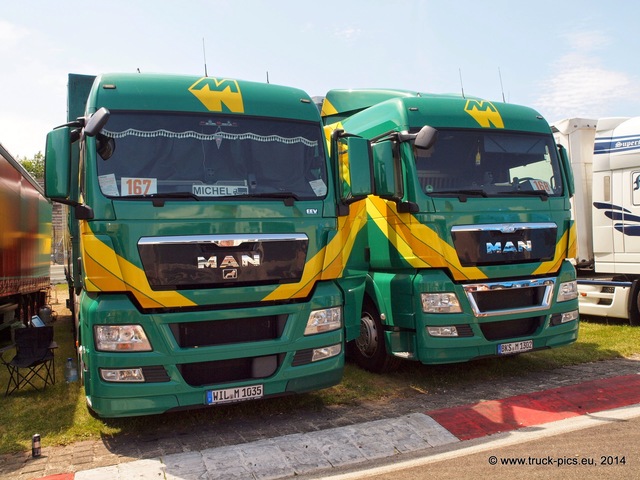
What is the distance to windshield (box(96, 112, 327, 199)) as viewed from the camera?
16.1 ft

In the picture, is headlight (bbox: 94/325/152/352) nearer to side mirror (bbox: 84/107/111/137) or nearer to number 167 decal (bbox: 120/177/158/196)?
number 167 decal (bbox: 120/177/158/196)

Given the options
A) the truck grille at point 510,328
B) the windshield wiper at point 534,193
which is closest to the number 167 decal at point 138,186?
the truck grille at point 510,328

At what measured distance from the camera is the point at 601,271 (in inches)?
393

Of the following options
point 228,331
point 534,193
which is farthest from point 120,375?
point 534,193

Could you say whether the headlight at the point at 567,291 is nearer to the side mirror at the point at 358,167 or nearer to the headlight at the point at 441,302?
the headlight at the point at 441,302

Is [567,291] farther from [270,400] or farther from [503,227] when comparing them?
[270,400]

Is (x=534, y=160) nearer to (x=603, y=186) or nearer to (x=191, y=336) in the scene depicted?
(x=603, y=186)

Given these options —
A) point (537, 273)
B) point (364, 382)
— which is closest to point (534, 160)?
point (537, 273)

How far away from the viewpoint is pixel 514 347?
655cm

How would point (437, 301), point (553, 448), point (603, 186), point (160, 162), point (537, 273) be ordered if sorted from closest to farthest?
1. point (553, 448)
2. point (160, 162)
3. point (437, 301)
4. point (537, 273)
5. point (603, 186)

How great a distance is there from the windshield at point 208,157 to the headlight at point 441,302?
174 centimetres

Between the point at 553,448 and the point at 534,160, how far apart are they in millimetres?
3575

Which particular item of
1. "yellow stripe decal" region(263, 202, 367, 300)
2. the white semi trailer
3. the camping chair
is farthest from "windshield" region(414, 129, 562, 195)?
the camping chair

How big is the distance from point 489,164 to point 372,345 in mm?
2567
